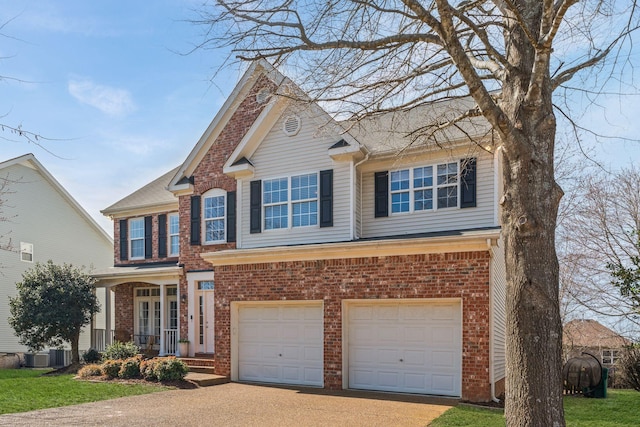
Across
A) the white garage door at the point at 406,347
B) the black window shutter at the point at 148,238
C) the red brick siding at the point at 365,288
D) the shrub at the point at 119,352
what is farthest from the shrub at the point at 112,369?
the white garage door at the point at 406,347

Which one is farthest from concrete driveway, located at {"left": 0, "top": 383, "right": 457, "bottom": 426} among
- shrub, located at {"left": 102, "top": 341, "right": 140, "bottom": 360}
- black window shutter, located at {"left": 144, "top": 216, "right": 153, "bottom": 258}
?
black window shutter, located at {"left": 144, "top": 216, "right": 153, "bottom": 258}

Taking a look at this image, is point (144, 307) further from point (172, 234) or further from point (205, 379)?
point (205, 379)

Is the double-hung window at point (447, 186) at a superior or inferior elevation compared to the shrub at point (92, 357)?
superior

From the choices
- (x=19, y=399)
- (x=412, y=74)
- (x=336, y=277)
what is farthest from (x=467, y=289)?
(x=19, y=399)

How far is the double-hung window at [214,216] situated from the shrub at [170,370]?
477 cm

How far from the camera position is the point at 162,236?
2105 centimetres

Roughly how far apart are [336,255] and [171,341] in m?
8.75

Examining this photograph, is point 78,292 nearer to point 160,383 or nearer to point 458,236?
point 160,383

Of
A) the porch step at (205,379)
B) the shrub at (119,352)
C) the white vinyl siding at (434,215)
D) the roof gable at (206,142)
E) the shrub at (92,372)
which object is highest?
the roof gable at (206,142)

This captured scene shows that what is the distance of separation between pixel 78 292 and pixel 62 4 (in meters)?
16.2

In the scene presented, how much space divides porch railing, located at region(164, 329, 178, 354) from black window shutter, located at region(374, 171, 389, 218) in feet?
28.5

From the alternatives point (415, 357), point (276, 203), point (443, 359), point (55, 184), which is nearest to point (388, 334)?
point (415, 357)

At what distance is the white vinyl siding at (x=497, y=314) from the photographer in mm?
11635

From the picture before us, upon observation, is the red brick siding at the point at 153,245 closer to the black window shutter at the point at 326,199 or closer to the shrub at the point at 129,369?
the shrub at the point at 129,369
